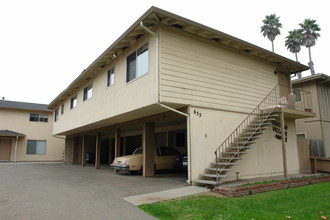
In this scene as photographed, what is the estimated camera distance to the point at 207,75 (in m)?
10.4

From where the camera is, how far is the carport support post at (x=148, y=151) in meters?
12.1

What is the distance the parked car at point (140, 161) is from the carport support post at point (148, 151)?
37.6 inches

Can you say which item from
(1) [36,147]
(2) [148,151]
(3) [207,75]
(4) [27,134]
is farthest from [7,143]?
(3) [207,75]

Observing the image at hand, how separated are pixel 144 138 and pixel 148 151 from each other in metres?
0.65

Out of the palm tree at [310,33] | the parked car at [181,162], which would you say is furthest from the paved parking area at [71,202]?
the palm tree at [310,33]

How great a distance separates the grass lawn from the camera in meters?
5.27

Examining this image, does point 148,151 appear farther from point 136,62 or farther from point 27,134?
point 27,134

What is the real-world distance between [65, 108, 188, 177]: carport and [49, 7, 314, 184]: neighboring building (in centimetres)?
8

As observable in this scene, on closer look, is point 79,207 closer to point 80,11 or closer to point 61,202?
point 61,202

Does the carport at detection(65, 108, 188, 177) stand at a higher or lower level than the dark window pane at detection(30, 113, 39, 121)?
lower

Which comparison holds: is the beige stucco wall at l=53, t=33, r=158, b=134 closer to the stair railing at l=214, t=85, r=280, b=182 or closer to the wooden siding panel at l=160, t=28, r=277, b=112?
the wooden siding panel at l=160, t=28, r=277, b=112

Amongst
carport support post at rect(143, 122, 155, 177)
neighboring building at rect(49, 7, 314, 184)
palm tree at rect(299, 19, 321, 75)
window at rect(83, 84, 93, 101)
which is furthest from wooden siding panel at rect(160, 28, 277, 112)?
palm tree at rect(299, 19, 321, 75)

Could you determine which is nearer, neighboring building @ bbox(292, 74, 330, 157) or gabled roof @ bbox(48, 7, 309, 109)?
gabled roof @ bbox(48, 7, 309, 109)

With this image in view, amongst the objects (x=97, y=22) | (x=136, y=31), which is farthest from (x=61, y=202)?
(x=97, y=22)
